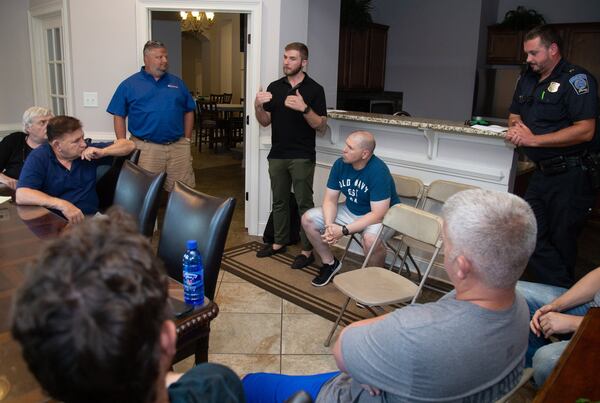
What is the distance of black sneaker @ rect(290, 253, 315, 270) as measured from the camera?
366 centimetres

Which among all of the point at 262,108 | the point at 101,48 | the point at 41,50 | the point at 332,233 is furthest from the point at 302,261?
the point at 41,50

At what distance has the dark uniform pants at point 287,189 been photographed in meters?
3.76

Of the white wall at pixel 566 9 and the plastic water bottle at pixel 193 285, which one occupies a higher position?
the white wall at pixel 566 9

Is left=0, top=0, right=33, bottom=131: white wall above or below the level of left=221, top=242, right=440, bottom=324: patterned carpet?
above

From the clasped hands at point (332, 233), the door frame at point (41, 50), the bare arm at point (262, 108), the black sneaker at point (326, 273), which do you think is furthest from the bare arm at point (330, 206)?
the door frame at point (41, 50)

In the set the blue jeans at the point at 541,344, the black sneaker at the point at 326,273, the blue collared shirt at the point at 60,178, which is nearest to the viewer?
the blue jeans at the point at 541,344

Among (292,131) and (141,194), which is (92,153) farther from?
(292,131)

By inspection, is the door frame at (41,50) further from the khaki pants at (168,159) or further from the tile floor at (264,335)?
the tile floor at (264,335)

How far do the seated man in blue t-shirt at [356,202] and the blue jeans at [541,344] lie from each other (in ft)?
3.39

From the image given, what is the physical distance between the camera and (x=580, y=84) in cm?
268

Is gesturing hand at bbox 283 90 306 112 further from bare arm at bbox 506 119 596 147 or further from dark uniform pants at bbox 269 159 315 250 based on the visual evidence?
bare arm at bbox 506 119 596 147

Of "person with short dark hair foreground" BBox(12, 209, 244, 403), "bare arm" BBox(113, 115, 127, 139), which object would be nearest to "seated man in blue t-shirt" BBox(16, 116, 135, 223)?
"bare arm" BBox(113, 115, 127, 139)

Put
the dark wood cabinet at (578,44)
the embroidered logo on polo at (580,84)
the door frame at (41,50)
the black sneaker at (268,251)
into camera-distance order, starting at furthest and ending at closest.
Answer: the dark wood cabinet at (578,44), the door frame at (41,50), the black sneaker at (268,251), the embroidered logo on polo at (580,84)

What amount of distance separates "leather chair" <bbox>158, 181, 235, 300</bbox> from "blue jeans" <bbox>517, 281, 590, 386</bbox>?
1.16 m
